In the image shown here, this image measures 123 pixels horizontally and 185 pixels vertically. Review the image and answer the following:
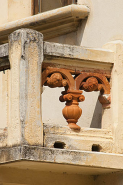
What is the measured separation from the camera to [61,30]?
830cm

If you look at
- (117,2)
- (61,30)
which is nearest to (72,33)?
(61,30)

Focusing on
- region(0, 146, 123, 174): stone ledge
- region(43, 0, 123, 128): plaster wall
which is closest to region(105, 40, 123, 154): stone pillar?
region(0, 146, 123, 174): stone ledge

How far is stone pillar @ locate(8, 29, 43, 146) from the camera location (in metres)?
6.37

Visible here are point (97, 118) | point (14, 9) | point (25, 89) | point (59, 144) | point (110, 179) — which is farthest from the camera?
point (14, 9)

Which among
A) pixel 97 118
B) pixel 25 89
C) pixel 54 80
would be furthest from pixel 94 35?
pixel 25 89

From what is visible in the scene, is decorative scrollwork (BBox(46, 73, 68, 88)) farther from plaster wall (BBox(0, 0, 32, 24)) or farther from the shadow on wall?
plaster wall (BBox(0, 0, 32, 24))

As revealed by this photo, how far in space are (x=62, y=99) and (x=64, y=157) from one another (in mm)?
674

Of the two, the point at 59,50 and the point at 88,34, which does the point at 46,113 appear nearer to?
the point at 88,34

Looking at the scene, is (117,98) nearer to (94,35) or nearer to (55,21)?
(94,35)

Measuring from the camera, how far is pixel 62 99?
6793 millimetres

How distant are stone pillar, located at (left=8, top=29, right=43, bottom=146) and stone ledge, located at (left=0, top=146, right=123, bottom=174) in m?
0.10

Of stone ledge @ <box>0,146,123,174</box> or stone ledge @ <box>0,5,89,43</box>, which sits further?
stone ledge @ <box>0,5,89,43</box>

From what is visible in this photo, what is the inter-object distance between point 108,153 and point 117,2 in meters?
1.94

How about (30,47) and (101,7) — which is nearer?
(30,47)
